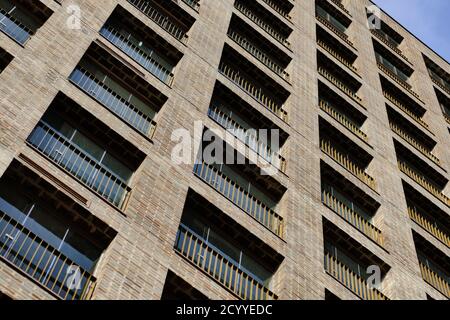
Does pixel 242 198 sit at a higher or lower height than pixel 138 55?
lower

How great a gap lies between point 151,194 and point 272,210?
5.41m

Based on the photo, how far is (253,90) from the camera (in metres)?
28.6

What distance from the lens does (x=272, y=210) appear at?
74.8 feet

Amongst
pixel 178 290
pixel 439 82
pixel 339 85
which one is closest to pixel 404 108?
pixel 339 85

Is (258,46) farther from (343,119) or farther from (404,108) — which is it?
(404,108)

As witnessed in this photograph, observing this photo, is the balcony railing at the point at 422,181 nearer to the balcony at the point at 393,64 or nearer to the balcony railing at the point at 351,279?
the balcony railing at the point at 351,279

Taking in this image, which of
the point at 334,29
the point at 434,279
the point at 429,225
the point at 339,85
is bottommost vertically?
the point at 434,279

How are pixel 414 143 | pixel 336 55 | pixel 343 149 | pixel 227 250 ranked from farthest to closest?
pixel 336 55
pixel 414 143
pixel 343 149
pixel 227 250

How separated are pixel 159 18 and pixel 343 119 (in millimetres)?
9675

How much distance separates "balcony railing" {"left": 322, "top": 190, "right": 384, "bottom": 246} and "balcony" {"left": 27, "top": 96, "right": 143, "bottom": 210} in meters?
8.45

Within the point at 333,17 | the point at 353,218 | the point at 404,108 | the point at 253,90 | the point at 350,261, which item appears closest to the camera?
the point at 350,261
